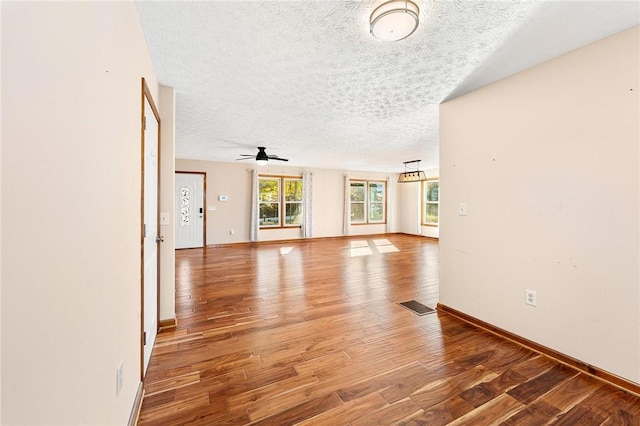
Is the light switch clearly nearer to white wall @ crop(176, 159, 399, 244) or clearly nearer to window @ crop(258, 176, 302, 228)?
white wall @ crop(176, 159, 399, 244)

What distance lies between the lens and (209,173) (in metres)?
7.12

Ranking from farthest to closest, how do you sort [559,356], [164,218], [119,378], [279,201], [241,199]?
[279,201], [241,199], [164,218], [559,356], [119,378]

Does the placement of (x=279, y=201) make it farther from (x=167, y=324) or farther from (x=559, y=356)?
(x=559, y=356)

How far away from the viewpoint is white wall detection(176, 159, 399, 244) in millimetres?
7164

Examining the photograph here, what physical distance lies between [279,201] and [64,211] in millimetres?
7335

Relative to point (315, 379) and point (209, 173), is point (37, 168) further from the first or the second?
point (209, 173)

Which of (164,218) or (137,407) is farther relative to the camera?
(164,218)

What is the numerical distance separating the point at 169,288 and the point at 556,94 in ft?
12.2

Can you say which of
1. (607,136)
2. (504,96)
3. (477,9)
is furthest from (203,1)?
(607,136)

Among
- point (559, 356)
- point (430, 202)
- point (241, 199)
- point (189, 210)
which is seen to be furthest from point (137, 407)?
point (430, 202)

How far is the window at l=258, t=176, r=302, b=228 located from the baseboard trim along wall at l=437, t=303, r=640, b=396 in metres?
5.92

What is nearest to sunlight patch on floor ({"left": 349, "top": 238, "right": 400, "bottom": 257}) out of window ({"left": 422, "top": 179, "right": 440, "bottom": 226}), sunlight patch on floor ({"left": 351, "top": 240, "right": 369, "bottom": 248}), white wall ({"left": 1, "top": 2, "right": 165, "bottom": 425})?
sunlight patch on floor ({"left": 351, "top": 240, "right": 369, "bottom": 248})

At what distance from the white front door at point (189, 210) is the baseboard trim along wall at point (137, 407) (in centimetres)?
570

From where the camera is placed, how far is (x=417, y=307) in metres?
3.10
